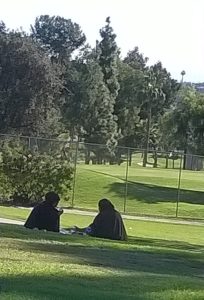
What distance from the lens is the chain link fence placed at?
3719 centimetres

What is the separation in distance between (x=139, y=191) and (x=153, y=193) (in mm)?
747

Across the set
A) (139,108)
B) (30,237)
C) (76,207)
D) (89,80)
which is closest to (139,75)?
(139,108)

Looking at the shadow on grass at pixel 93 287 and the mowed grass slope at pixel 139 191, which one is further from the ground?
the shadow on grass at pixel 93 287

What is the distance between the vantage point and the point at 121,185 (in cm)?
4256

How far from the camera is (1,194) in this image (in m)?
34.1

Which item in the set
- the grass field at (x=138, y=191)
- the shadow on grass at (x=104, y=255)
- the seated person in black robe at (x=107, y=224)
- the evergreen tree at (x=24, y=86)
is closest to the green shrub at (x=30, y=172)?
the grass field at (x=138, y=191)

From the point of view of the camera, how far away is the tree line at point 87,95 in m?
55.5

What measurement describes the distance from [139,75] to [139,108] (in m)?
3.60

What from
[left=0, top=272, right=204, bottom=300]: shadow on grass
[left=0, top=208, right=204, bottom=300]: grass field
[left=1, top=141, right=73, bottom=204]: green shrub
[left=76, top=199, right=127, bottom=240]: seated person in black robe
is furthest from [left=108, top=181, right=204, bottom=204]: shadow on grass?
[left=0, top=272, right=204, bottom=300]: shadow on grass

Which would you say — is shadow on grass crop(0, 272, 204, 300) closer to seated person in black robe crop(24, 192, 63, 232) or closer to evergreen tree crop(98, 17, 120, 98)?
seated person in black robe crop(24, 192, 63, 232)

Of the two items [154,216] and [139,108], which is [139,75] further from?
[154,216]

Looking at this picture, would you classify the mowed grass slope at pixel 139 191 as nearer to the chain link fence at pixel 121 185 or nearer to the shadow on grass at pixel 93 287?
the chain link fence at pixel 121 185

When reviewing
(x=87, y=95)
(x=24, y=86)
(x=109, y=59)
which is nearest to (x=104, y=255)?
(x=24, y=86)

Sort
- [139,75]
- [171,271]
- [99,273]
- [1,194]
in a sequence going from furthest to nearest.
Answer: [139,75] < [1,194] < [171,271] < [99,273]
